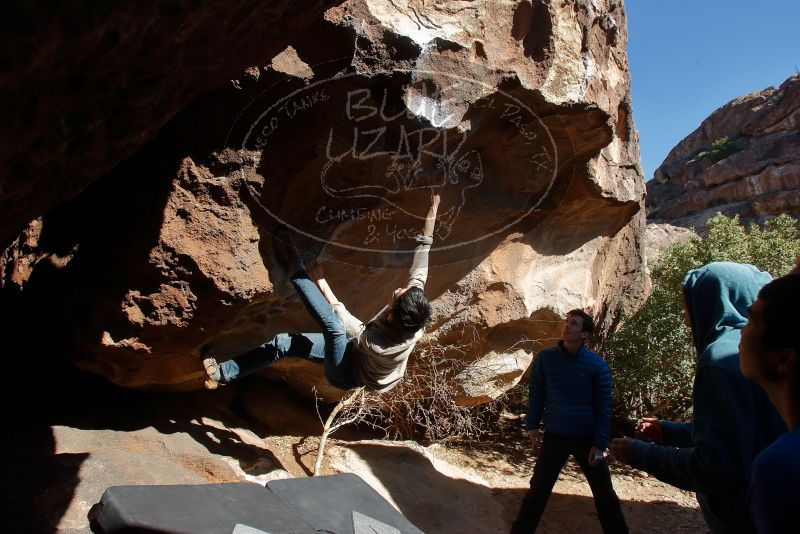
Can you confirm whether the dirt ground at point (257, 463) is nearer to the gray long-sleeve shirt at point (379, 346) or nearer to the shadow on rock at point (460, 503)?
the shadow on rock at point (460, 503)

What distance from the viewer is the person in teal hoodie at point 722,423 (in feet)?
6.38

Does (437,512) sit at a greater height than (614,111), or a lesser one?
lesser

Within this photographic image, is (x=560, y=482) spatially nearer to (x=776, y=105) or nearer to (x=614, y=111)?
(x=614, y=111)

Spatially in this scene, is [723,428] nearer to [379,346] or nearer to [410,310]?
[410,310]

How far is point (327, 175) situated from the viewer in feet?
12.0

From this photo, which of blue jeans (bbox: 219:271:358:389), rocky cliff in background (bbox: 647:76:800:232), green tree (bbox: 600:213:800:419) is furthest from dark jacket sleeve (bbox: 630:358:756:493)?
rocky cliff in background (bbox: 647:76:800:232)

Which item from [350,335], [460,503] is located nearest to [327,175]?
[350,335]

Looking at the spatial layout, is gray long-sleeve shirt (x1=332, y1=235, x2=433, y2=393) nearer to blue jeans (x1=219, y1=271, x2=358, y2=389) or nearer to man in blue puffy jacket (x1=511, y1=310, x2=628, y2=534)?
blue jeans (x1=219, y1=271, x2=358, y2=389)

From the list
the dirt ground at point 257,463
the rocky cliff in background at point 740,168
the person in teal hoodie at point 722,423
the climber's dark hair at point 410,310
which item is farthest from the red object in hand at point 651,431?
the rocky cliff in background at point 740,168

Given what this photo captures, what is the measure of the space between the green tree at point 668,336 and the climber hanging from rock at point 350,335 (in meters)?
3.97

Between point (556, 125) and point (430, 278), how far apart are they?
156 cm

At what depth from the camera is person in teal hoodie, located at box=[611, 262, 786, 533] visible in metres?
1.94

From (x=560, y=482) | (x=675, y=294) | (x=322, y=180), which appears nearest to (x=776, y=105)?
(x=675, y=294)

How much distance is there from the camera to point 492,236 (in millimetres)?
4977
